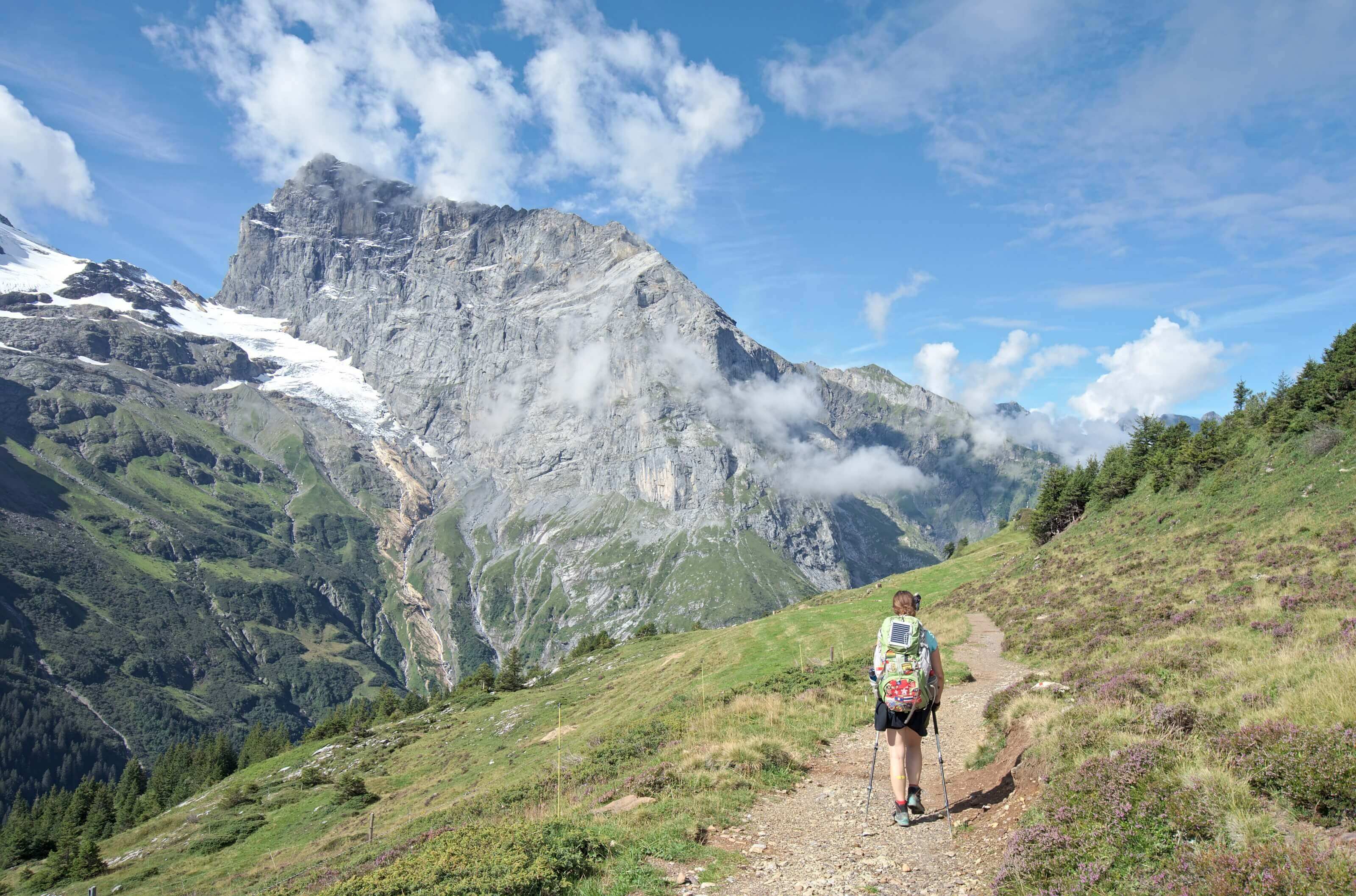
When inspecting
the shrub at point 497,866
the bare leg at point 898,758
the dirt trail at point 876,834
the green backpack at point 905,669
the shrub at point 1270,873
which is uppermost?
the green backpack at point 905,669

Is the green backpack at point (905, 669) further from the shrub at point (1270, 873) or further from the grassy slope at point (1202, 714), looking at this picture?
the shrub at point (1270, 873)

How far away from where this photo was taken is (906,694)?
11.7m

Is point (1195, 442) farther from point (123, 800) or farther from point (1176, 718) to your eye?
point (123, 800)

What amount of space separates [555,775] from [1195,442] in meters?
53.3

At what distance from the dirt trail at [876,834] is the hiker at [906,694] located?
0.76 m

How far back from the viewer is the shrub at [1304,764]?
280 inches

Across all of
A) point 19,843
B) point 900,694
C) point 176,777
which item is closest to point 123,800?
Result: point 176,777

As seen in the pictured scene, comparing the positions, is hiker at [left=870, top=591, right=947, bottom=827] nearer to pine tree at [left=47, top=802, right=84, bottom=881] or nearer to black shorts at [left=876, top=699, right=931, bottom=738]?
black shorts at [left=876, top=699, right=931, bottom=738]

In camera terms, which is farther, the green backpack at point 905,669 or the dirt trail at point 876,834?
the green backpack at point 905,669

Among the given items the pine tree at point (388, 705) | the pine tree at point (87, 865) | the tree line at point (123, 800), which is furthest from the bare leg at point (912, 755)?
the pine tree at point (388, 705)

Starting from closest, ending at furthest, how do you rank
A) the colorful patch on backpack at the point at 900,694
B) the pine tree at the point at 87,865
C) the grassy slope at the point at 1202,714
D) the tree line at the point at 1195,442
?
the grassy slope at the point at 1202,714
the colorful patch on backpack at the point at 900,694
the tree line at the point at 1195,442
the pine tree at the point at 87,865

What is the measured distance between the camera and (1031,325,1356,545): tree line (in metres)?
40.8

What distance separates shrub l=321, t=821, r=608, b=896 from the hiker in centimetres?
550

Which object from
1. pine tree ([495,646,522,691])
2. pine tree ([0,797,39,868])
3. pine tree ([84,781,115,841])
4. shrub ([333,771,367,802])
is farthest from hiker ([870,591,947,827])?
pine tree ([0,797,39,868])
